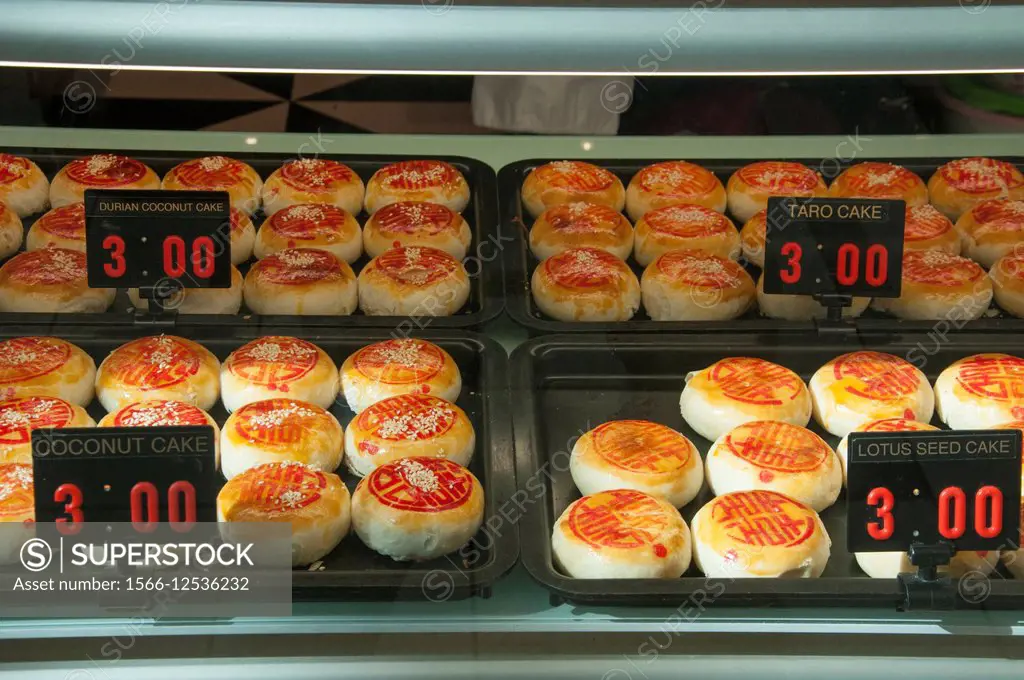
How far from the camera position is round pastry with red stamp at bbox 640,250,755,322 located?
7.24ft

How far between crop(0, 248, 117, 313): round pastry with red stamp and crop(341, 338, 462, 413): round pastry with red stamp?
0.54m

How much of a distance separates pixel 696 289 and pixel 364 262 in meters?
0.75

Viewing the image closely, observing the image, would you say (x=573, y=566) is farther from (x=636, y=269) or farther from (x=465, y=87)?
(x=465, y=87)

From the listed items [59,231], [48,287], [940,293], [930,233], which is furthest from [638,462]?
[59,231]

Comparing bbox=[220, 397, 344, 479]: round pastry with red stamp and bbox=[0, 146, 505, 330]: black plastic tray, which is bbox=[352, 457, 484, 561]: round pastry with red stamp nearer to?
bbox=[220, 397, 344, 479]: round pastry with red stamp

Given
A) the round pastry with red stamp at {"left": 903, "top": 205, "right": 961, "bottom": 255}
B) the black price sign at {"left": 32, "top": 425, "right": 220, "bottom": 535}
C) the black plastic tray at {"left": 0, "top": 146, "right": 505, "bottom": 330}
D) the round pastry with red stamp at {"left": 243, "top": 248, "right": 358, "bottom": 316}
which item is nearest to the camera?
the black price sign at {"left": 32, "top": 425, "right": 220, "bottom": 535}

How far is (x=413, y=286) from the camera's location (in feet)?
7.17

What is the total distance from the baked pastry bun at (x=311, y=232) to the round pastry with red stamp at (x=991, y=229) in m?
1.38

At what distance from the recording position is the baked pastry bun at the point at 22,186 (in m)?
2.38

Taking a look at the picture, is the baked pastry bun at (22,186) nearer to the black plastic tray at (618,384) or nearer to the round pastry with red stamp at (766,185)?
the black plastic tray at (618,384)

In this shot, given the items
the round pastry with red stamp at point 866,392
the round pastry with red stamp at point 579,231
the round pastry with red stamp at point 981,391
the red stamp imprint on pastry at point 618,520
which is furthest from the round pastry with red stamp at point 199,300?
the round pastry with red stamp at point 981,391

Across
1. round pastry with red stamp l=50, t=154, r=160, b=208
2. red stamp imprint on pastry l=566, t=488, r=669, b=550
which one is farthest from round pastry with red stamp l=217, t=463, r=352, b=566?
round pastry with red stamp l=50, t=154, r=160, b=208

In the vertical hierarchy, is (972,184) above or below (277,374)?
above

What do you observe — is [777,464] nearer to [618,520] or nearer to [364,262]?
[618,520]
